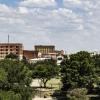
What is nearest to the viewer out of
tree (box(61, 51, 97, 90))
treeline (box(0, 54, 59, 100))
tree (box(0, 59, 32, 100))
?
treeline (box(0, 54, 59, 100))

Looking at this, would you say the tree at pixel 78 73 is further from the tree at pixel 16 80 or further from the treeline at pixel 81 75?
the tree at pixel 16 80

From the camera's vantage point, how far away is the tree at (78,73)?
81688mm

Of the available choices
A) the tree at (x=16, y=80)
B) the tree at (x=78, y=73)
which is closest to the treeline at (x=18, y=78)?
the tree at (x=16, y=80)

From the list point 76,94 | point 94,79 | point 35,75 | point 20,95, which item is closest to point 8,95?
point 20,95

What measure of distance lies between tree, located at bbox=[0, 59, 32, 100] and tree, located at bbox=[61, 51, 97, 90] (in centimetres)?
661

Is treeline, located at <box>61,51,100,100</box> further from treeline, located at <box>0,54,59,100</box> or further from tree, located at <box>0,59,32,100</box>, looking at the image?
tree, located at <box>0,59,32,100</box>

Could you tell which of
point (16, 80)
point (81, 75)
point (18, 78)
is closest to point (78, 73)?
point (81, 75)

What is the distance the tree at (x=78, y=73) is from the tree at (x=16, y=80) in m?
6.61

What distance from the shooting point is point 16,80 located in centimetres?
7700

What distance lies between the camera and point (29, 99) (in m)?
61.9

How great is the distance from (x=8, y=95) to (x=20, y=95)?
5613mm

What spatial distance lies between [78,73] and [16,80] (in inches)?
464

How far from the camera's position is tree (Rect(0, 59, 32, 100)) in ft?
206

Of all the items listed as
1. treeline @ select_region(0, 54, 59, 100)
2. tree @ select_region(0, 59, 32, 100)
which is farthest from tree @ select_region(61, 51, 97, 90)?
tree @ select_region(0, 59, 32, 100)
